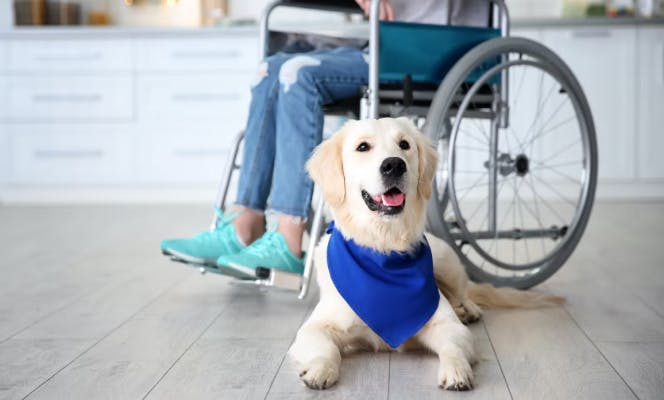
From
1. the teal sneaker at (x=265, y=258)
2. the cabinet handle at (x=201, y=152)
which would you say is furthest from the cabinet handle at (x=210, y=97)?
the teal sneaker at (x=265, y=258)

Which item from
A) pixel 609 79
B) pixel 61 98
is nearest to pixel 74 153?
pixel 61 98

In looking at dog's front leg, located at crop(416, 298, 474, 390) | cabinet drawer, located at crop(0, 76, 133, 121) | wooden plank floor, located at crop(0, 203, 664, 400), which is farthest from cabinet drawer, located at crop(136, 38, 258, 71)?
dog's front leg, located at crop(416, 298, 474, 390)

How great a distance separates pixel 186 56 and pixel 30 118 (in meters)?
1.00

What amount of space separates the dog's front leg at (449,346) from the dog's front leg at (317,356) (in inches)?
7.4

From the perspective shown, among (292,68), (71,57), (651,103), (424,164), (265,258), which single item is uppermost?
(71,57)

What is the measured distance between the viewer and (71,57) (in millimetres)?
4871

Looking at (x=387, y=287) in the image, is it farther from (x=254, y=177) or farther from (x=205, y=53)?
(x=205, y=53)

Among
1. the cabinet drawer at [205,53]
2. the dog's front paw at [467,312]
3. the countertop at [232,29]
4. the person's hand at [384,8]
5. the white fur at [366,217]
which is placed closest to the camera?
the white fur at [366,217]

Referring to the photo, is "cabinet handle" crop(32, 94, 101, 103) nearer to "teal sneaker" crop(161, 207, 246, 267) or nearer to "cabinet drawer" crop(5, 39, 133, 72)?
"cabinet drawer" crop(5, 39, 133, 72)

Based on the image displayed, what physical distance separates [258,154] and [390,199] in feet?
2.01

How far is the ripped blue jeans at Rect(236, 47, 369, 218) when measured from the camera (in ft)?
6.97

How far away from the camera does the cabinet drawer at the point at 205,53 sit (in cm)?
479

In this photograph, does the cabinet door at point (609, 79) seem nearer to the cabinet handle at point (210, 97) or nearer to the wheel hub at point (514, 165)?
the cabinet handle at point (210, 97)

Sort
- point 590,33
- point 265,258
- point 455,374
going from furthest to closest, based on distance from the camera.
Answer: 1. point 590,33
2. point 265,258
3. point 455,374
